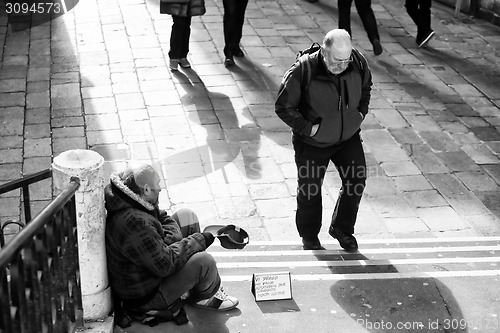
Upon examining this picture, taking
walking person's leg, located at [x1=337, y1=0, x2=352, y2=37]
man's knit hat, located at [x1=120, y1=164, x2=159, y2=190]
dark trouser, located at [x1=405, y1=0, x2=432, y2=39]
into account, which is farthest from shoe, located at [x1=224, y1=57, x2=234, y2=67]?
man's knit hat, located at [x1=120, y1=164, x2=159, y2=190]

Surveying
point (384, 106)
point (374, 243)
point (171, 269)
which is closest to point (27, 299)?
point (171, 269)

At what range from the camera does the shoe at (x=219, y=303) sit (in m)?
5.20

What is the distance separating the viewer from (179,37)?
9.59m

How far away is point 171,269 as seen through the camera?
16.0 ft

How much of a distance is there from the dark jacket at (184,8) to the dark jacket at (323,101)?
154 inches

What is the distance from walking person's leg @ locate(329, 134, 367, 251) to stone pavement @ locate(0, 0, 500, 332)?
263 mm

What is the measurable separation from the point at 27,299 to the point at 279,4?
9.35 meters

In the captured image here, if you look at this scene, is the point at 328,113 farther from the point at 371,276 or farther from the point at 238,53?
the point at 238,53

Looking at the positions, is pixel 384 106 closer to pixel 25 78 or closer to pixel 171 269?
pixel 25 78

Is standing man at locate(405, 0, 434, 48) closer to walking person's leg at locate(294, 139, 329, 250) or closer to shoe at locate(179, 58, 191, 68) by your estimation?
shoe at locate(179, 58, 191, 68)

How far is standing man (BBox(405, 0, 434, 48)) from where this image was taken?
10789 millimetres

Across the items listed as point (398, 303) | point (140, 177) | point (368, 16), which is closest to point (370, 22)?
point (368, 16)

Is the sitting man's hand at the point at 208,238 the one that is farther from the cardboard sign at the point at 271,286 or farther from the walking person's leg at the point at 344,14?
the walking person's leg at the point at 344,14

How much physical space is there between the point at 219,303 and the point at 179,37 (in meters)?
5.05
